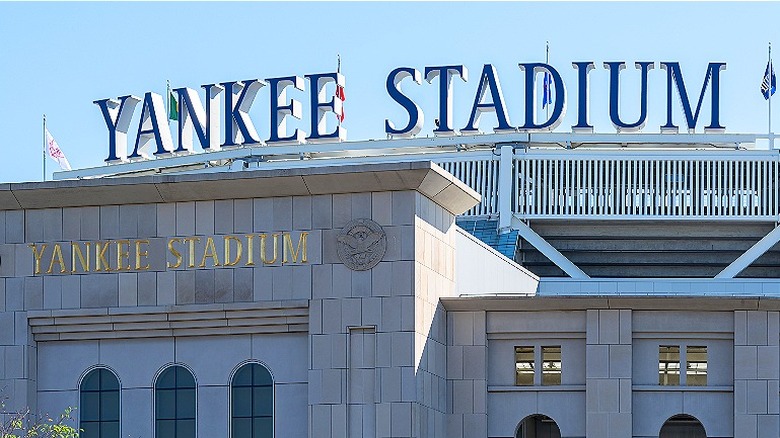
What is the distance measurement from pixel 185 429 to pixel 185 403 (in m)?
0.69

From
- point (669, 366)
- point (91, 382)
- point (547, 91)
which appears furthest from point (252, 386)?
point (547, 91)

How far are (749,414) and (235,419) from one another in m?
13.5

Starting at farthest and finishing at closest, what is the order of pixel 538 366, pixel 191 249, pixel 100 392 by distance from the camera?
Answer: pixel 538 366, pixel 100 392, pixel 191 249

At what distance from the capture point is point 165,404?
5566 centimetres

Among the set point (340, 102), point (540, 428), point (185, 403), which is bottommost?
point (540, 428)

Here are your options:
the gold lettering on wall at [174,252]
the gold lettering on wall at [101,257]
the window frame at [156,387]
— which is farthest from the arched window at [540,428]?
the gold lettering on wall at [101,257]

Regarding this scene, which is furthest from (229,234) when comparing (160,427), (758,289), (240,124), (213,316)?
(240,124)

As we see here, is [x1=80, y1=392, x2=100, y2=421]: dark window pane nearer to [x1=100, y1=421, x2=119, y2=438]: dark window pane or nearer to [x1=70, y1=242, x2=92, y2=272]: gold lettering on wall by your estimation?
[x1=100, y1=421, x2=119, y2=438]: dark window pane

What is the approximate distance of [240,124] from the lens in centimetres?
10556

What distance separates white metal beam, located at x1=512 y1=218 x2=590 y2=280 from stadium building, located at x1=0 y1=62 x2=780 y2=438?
4266cm

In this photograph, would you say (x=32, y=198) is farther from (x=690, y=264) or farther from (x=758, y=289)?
(x=690, y=264)

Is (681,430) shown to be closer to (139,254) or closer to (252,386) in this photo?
(252,386)

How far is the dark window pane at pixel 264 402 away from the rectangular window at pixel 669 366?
34.1ft

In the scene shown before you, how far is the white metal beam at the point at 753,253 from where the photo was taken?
100938mm
